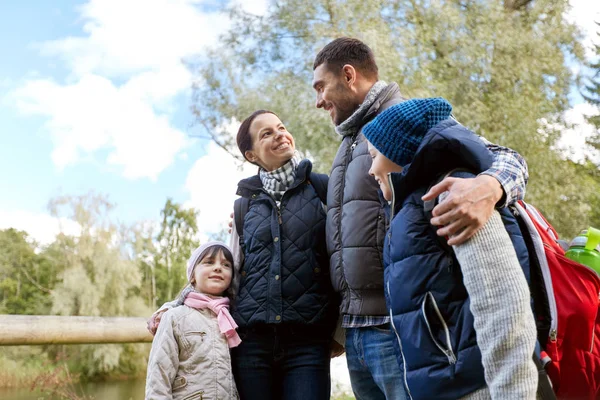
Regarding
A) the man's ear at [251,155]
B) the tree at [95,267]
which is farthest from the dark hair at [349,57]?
the tree at [95,267]

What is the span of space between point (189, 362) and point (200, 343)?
75 millimetres

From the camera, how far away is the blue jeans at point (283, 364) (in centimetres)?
210

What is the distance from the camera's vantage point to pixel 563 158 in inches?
385

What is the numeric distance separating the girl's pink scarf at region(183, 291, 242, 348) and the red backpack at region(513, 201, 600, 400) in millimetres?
1108

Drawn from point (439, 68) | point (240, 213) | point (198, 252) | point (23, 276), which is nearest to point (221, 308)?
point (198, 252)

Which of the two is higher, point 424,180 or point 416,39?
point 416,39

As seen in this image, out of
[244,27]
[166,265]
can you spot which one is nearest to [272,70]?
[244,27]

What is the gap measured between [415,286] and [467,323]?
0.13m

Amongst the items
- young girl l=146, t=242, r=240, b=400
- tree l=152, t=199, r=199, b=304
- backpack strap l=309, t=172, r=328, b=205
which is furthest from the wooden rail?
tree l=152, t=199, r=199, b=304

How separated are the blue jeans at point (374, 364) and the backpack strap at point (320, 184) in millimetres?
509

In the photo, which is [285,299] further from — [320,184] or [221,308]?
[320,184]

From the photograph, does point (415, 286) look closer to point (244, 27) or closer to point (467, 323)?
point (467, 323)

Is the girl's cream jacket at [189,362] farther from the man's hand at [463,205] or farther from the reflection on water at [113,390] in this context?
the reflection on water at [113,390]

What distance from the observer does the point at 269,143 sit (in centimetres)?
234
